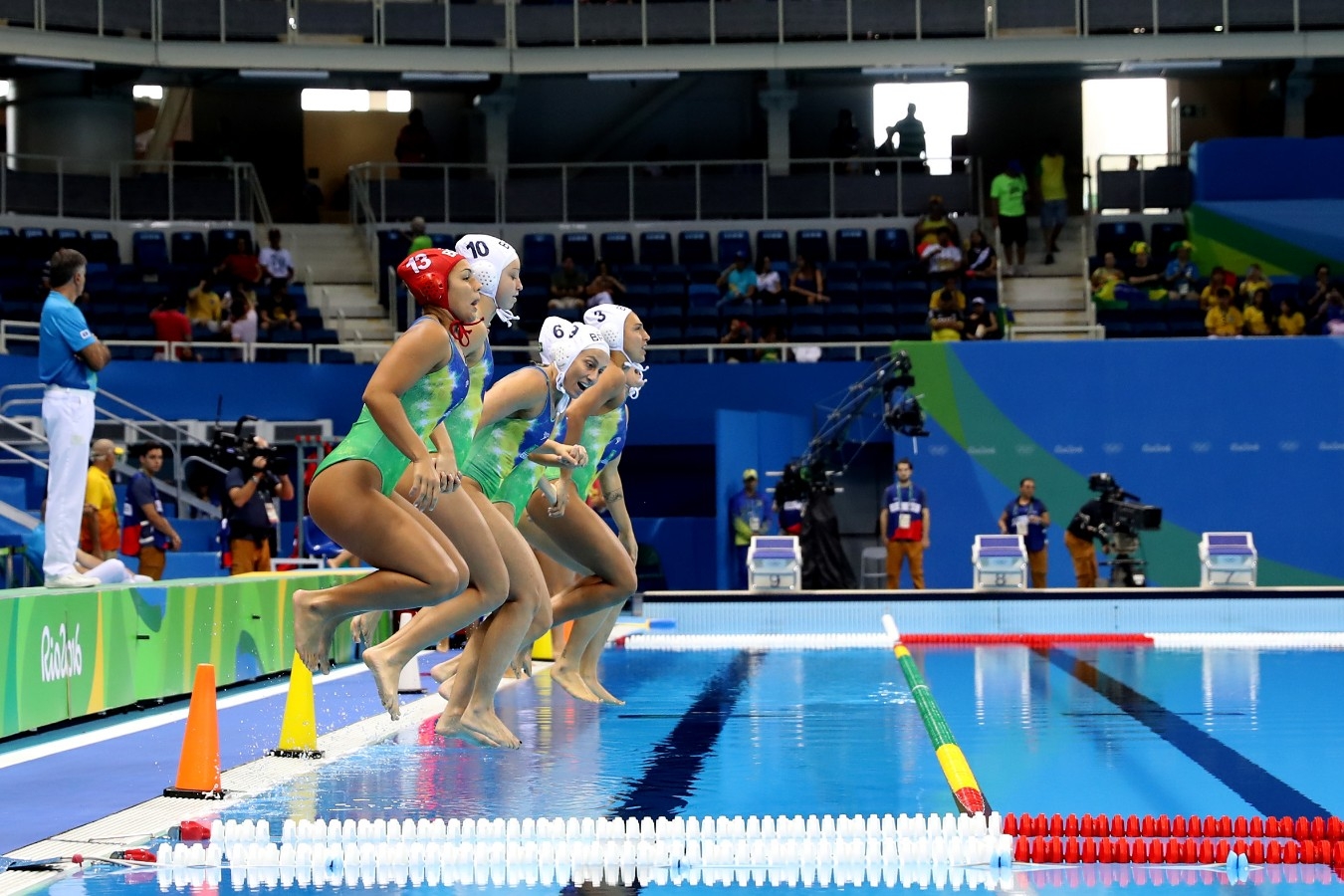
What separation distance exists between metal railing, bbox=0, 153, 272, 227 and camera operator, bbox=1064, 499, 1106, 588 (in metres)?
12.4

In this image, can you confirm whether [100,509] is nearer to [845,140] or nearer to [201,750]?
[201,750]

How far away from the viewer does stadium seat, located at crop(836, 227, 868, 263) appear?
23969 millimetres

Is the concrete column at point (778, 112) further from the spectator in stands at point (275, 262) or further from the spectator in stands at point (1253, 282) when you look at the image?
the spectator in stands at point (275, 262)

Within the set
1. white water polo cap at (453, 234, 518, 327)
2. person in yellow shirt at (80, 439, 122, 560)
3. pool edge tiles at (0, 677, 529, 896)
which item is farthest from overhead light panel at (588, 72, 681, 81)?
white water polo cap at (453, 234, 518, 327)

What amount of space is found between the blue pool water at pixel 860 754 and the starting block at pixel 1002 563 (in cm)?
669

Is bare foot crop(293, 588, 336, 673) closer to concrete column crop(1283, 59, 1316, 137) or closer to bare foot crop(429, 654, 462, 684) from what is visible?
bare foot crop(429, 654, 462, 684)

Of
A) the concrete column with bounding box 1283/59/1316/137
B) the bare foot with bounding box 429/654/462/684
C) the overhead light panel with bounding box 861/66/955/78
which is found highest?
the overhead light panel with bounding box 861/66/955/78

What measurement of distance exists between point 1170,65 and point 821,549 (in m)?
10.7

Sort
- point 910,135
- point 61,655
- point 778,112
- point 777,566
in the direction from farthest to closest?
point 778,112 < point 910,135 < point 777,566 < point 61,655

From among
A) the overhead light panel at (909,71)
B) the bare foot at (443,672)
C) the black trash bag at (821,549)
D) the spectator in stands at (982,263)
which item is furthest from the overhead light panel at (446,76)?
the bare foot at (443,672)

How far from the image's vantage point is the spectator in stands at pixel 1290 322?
21500mm

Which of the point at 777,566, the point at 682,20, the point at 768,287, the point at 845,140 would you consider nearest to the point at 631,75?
the point at 682,20

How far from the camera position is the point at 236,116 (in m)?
29.1

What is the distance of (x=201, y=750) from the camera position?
19.6 feet
